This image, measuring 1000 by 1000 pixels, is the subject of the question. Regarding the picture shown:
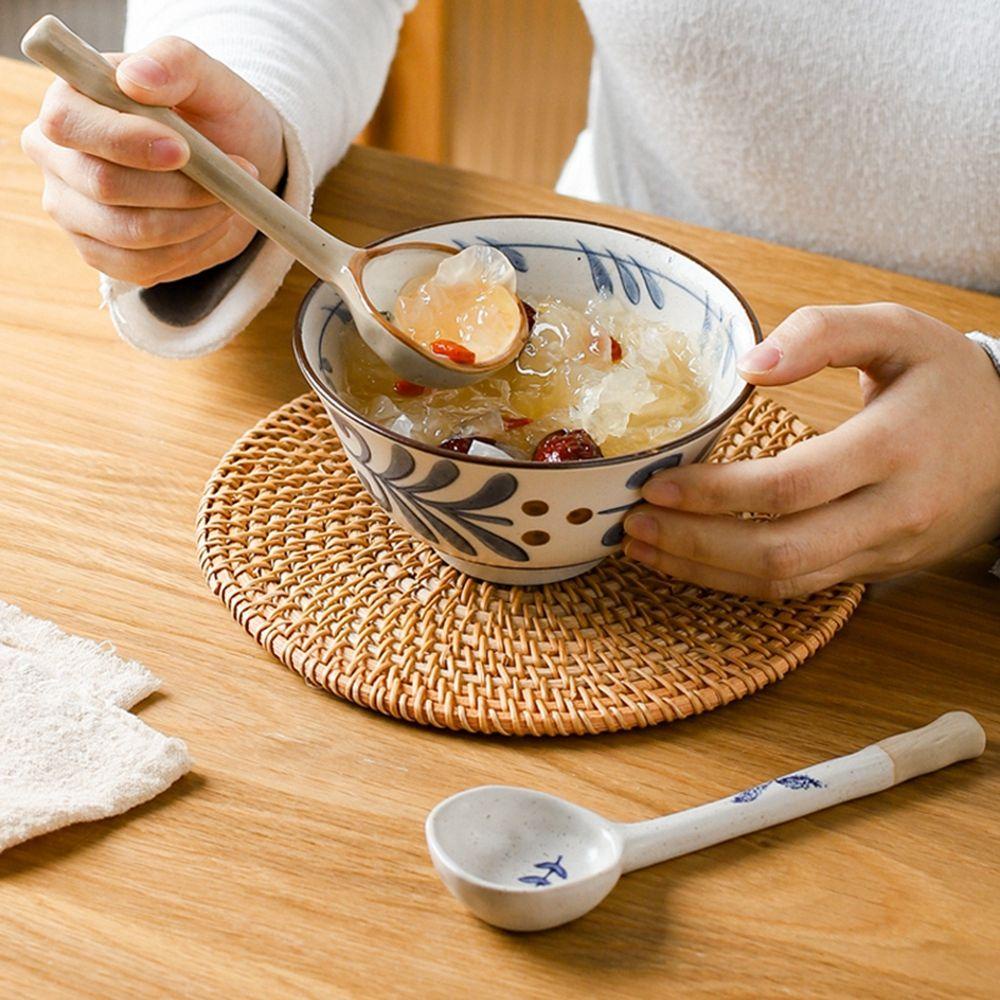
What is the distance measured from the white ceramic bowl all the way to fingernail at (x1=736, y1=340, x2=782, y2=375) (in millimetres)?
17

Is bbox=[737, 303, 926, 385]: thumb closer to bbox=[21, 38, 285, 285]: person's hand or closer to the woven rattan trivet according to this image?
the woven rattan trivet

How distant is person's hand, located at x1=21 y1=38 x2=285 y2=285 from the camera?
0.83 meters

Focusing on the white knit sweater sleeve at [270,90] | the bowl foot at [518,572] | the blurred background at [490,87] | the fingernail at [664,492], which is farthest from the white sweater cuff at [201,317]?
the blurred background at [490,87]

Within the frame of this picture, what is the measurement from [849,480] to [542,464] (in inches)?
8.0

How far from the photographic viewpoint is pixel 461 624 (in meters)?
0.80

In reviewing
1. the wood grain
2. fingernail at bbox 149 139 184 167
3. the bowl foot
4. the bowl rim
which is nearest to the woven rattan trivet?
the bowl foot

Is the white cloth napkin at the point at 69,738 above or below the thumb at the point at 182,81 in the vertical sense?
below

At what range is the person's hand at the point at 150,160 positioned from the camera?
834 millimetres

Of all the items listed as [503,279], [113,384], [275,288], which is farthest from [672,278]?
[113,384]

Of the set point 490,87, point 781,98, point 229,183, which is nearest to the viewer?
point 229,183

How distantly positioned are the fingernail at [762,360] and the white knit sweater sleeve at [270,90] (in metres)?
0.43

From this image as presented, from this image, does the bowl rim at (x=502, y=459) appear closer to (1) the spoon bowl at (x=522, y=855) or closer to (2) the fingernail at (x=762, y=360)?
(2) the fingernail at (x=762, y=360)

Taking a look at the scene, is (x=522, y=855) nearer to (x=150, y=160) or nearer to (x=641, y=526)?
(x=641, y=526)

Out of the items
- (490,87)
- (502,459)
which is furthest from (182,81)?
(490,87)
